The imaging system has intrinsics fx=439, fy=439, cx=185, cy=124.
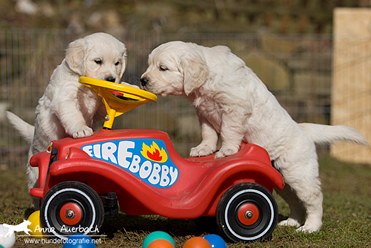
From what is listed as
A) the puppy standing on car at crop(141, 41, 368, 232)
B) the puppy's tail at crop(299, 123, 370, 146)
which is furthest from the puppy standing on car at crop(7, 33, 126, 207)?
the puppy's tail at crop(299, 123, 370, 146)

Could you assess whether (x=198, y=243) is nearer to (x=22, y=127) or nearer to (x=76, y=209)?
(x=76, y=209)

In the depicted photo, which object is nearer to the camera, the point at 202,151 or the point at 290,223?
the point at 202,151

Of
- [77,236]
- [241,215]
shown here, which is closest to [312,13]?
[241,215]

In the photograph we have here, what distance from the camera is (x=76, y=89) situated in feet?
12.9

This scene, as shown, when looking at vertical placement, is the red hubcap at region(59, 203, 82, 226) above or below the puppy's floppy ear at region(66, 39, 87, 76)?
below

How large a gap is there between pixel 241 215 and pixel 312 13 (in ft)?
33.0

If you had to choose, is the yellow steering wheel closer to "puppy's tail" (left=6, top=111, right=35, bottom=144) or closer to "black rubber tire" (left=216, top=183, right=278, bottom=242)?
"black rubber tire" (left=216, top=183, right=278, bottom=242)

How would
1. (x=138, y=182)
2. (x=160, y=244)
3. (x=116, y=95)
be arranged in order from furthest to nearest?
(x=116, y=95) → (x=138, y=182) → (x=160, y=244)

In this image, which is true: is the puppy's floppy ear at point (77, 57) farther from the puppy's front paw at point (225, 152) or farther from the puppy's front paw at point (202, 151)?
the puppy's front paw at point (225, 152)

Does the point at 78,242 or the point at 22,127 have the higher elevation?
the point at 22,127

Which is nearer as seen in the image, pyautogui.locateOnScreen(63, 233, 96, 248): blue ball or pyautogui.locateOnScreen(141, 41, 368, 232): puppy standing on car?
pyautogui.locateOnScreen(63, 233, 96, 248): blue ball

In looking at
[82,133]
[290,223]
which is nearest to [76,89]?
[82,133]

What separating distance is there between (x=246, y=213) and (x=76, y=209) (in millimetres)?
1319

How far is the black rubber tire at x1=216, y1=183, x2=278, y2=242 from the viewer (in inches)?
137
